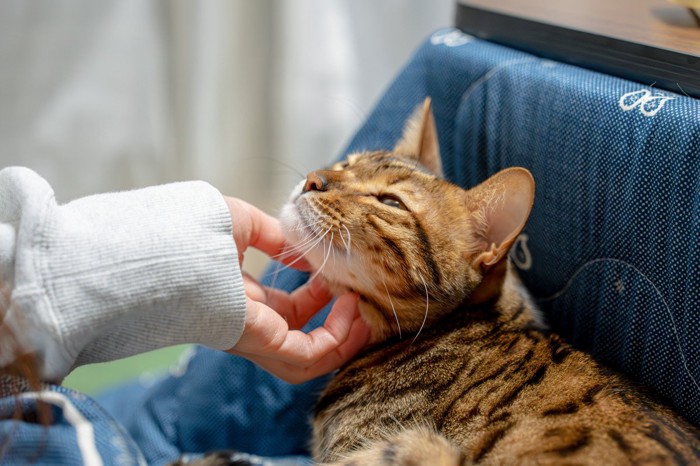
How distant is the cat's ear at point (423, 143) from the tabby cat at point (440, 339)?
0.33 feet

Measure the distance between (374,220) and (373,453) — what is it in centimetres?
37

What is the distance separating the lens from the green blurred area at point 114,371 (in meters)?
1.97

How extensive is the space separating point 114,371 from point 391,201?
1333 mm

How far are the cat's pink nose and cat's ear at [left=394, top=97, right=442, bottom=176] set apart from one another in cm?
25

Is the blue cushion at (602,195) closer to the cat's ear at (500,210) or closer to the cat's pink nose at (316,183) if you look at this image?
the cat's ear at (500,210)

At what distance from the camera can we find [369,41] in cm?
235

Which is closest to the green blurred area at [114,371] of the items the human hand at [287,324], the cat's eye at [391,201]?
the human hand at [287,324]

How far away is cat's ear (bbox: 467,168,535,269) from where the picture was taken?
3.37ft

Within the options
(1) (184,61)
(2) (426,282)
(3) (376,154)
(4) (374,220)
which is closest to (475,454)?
(2) (426,282)

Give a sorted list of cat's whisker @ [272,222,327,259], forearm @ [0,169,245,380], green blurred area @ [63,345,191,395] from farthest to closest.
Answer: green blurred area @ [63,345,191,395], cat's whisker @ [272,222,327,259], forearm @ [0,169,245,380]

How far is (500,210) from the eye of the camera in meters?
1.08

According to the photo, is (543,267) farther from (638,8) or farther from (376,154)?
(638,8)

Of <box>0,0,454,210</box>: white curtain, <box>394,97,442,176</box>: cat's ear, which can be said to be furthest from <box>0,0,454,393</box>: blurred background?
<box>394,97,442,176</box>: cat's ear

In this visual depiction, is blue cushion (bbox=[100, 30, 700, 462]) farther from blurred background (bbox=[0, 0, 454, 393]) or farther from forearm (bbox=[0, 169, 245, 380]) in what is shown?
blurred background (bbox=[0, 0, 454, 393])
